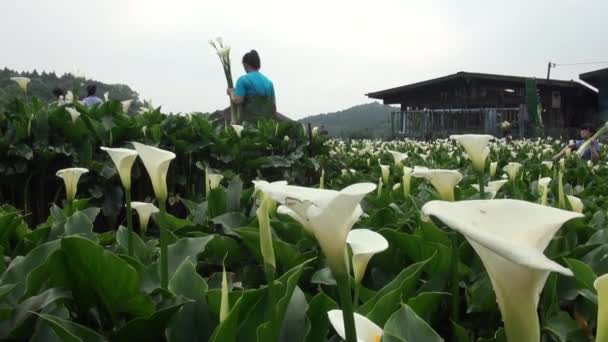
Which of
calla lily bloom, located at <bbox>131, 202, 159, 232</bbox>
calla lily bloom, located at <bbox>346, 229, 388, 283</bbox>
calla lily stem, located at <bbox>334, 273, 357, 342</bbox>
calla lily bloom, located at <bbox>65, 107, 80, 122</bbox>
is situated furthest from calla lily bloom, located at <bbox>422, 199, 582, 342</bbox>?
calla lily bloom, located at <bbox>65, 107, 80, 122</bbox>

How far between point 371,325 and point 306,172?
435 cm

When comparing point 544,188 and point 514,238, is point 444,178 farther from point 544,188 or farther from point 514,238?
point 514,238

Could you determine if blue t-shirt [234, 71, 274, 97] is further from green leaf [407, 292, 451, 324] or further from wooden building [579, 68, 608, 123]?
wooden building [579, 68, 608, 123]

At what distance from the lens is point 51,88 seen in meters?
15.6

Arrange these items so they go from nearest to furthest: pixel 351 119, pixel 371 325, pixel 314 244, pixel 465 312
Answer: pixel 371 325 < pixel 465 312 < pixel 314 244 < pixel 351 119

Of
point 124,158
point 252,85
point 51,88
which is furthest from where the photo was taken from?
point 51,88

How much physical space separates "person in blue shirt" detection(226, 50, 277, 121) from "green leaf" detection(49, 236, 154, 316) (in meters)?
4.90

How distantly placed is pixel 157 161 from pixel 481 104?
20.3m

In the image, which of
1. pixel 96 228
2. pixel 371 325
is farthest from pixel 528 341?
pixel 96 228

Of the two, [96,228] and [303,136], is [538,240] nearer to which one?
[96,228]

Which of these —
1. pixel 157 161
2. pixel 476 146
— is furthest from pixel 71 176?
pixel 476 146

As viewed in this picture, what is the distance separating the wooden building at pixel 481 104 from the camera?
60.3 feet

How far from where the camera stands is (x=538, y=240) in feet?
1.70

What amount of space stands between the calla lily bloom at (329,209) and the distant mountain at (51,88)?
3.76 metres
